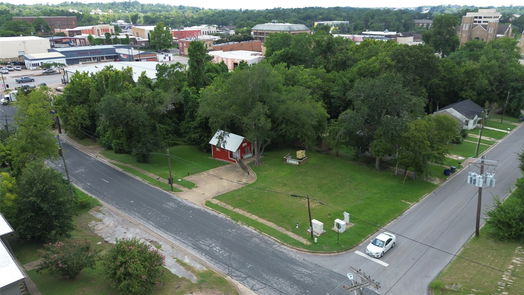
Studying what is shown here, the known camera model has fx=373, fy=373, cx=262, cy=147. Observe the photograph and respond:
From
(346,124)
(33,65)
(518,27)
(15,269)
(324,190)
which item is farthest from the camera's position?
(518,27)

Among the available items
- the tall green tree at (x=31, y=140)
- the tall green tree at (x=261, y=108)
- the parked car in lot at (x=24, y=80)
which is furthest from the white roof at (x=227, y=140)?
the parked car in lot at (x=24, y=80)

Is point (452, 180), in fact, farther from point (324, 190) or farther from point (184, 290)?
point (184, 290)

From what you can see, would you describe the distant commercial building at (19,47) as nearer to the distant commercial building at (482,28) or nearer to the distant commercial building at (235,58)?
the distant commercial building at (235,58)

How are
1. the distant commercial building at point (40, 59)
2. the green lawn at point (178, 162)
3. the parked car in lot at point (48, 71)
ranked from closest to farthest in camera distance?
1. the green lawn at point (178, 162)
2. the parked car in lot at point (48, 71)
3. the distant commercial building at point (40, 59)

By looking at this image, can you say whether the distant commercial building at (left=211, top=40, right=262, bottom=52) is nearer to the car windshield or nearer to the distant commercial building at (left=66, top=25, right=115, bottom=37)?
the distant commercial building at (left=66, top=25, right=115, bottom=37)

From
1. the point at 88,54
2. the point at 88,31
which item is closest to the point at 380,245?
the point at 88,54

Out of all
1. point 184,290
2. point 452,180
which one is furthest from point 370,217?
point 184,290
